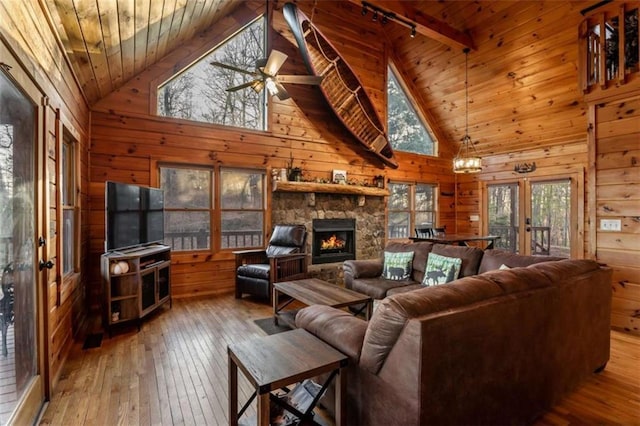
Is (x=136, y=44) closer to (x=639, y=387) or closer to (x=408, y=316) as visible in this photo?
(x=408, y=316)

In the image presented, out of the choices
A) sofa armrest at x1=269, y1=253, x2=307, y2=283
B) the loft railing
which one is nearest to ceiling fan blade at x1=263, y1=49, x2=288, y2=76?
sofa armrest at x1=269, y1=253, x2=307, y2=283

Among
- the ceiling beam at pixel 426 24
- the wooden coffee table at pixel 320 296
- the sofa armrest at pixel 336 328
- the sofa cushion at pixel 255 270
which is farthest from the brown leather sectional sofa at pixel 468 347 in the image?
the ceiling beam at pixel 426 24

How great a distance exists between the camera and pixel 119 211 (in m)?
3.39

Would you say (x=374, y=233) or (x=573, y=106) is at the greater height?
(x=573, y=106)

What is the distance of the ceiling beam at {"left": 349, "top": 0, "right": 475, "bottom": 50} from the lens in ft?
13.8

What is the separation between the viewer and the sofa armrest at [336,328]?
1657mm

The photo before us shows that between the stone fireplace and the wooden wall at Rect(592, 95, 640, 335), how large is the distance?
3423mm

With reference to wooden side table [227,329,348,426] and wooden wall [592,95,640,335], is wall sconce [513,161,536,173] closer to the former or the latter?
wooden wall [592,95,640,335]

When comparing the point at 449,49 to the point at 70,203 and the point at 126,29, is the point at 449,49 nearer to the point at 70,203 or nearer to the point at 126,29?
the point at 126,29

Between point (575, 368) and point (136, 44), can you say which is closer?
point (575, 368)

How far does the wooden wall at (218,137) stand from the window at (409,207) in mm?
541

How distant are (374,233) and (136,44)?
4.80 meters

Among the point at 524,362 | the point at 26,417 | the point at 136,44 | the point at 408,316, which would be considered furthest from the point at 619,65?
the point at 26,417

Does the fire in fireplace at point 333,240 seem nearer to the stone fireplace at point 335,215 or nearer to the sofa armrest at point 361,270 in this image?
the stone fireplace at point 335,215
